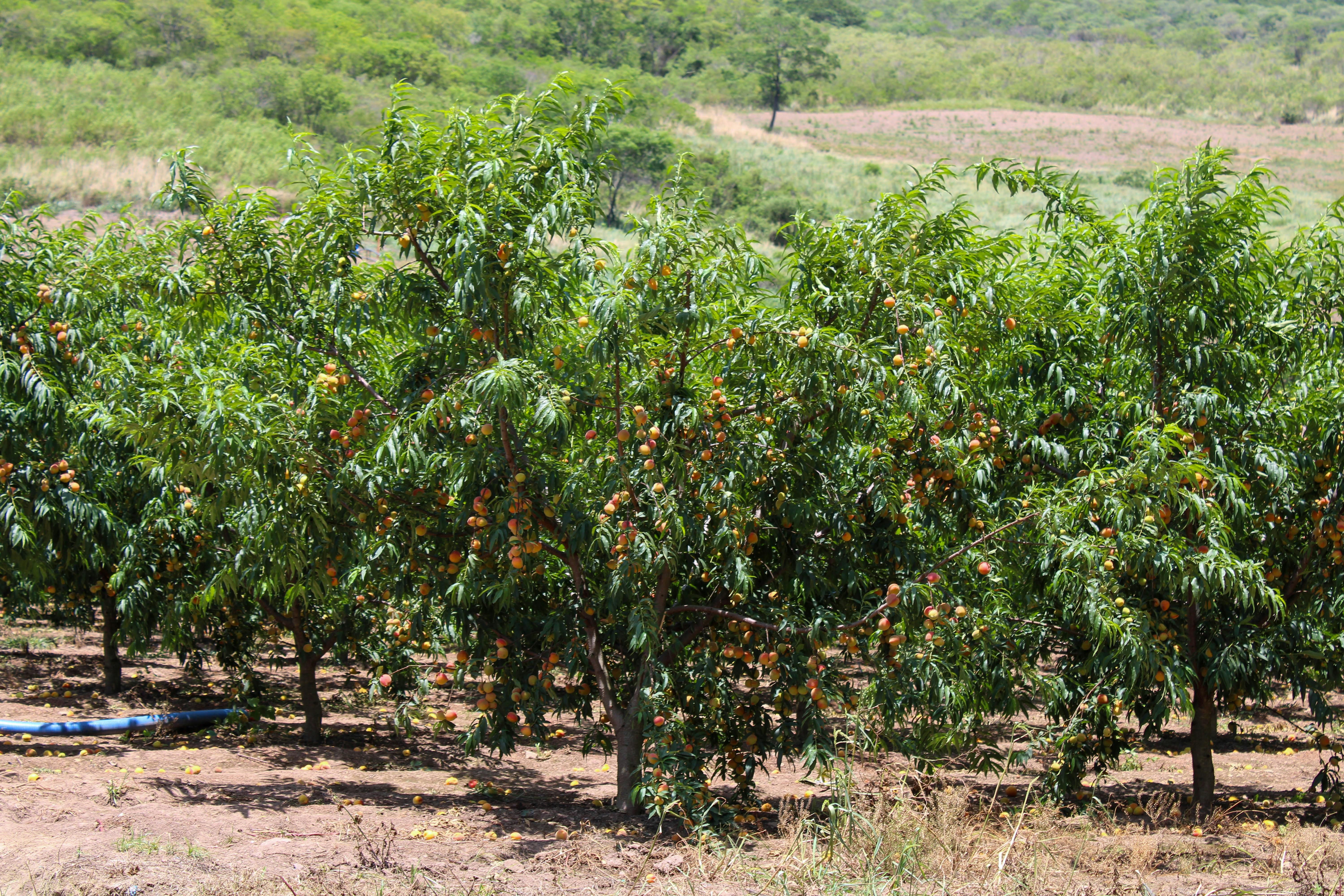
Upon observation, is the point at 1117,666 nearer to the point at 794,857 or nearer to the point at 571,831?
the point at 794,857

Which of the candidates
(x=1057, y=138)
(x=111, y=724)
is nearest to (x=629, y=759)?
(x=111, y=724)

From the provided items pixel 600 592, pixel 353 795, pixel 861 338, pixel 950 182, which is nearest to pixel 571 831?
pixel 600 592

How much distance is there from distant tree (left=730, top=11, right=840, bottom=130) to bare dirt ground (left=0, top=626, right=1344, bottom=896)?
217ft

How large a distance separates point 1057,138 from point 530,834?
61.8 meters

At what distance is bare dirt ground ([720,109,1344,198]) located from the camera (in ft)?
170

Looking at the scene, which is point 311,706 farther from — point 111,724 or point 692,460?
point 692,460

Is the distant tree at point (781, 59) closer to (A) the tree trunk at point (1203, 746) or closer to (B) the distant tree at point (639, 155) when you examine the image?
(B) the distant tree at point (639, 155)

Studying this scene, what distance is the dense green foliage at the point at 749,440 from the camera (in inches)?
202

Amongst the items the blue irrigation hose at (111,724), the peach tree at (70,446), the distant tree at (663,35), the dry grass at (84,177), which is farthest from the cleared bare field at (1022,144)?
the peach tree at (70,446)

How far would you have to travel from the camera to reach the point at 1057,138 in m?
60.6

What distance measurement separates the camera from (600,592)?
5832 mm

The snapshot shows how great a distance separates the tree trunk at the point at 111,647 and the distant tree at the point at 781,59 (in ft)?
212

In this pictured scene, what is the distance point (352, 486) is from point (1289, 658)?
4.98 m

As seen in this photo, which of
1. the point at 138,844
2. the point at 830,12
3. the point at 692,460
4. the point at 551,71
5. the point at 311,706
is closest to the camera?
the point at 138,844
